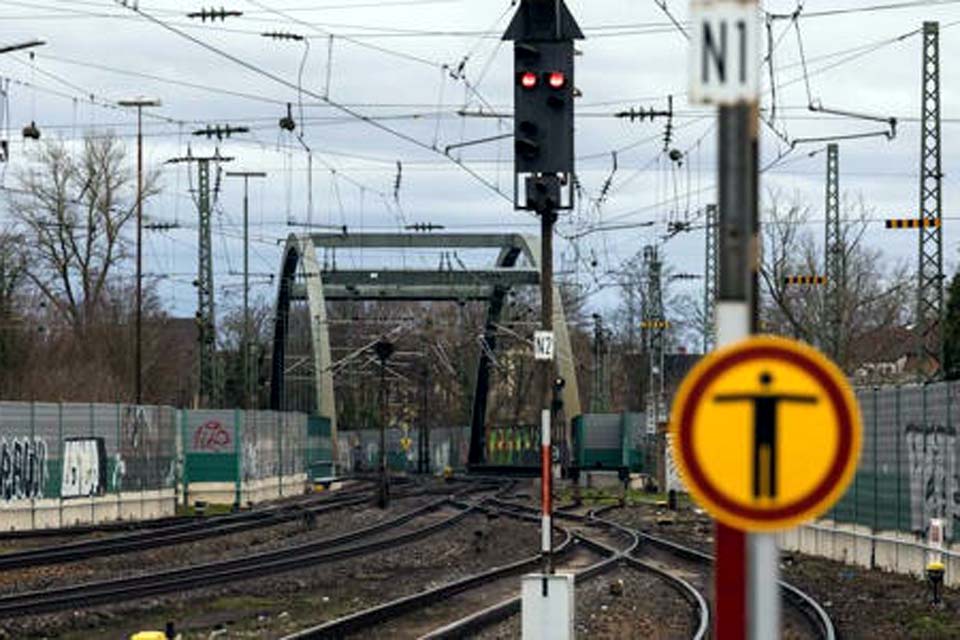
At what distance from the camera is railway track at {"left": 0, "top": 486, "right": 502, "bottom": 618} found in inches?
941

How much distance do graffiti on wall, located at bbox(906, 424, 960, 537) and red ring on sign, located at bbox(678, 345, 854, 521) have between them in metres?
18.9

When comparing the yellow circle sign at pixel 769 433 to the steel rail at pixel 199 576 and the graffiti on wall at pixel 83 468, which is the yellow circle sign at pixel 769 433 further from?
the graffiti on wall at pixel 83 468

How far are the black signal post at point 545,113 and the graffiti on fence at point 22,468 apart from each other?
77.8ft

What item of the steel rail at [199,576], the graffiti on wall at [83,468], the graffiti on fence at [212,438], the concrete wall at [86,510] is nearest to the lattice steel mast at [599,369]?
the graffiti on fence at [212,438]

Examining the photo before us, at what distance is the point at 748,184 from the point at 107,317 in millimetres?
86629

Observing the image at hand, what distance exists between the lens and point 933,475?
26219 millimetres

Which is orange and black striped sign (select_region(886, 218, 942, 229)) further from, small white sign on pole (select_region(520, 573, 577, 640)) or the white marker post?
the white marker post

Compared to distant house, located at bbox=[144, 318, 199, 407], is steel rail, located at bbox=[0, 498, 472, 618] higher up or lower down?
lower down

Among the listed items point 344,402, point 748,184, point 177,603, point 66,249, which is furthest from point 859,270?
point 748,184

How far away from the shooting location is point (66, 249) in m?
86.1

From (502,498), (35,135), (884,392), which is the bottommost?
(502,498)

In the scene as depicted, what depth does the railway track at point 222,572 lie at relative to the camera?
23906mm

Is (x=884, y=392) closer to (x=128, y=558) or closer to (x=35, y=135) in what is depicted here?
(x=128, y=558)

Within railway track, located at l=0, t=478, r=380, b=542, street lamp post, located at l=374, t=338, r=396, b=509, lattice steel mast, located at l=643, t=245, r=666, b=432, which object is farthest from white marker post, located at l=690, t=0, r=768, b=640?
lattice steel mast, located at l=643, t=245, r=666, b=432
